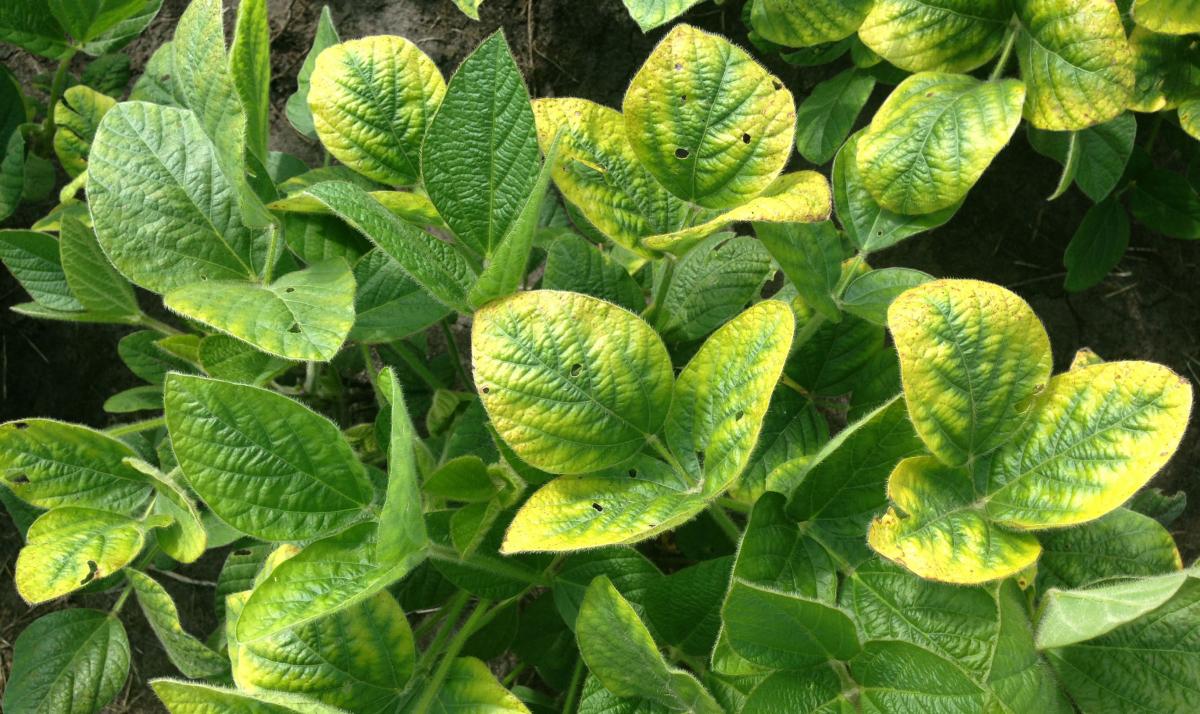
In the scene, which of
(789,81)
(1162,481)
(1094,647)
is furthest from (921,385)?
(1162,481)

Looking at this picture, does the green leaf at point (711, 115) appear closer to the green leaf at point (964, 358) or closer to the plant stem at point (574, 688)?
the green leaf at point (964, 358)

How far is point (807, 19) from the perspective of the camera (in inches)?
47.9

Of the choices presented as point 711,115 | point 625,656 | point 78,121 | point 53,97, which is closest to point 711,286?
point 711,115

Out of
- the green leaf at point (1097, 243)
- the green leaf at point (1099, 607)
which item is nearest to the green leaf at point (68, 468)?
the green leaf at point (1099, 607)

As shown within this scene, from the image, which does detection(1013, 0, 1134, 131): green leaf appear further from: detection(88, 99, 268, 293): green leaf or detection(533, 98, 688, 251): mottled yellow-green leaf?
detection(88, 99, 268, 293): green leaf

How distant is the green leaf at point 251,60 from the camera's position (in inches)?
38.7

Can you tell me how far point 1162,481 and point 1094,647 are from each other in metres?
1.12

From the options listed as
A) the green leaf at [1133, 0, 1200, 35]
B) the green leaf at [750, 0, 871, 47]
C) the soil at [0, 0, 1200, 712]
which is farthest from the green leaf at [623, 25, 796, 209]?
the soil at [0, 0, 1200, 712]

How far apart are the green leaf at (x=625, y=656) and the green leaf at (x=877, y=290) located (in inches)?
16.4

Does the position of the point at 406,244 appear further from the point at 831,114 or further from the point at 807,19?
the point at 831,114

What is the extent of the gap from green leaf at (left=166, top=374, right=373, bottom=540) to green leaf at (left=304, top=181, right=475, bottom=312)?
0.17 meters

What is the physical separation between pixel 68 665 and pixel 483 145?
961 millimetres

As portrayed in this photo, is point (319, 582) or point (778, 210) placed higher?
point (778, 210)

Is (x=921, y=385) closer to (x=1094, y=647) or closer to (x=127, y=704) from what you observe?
(x=1094, y=647)
